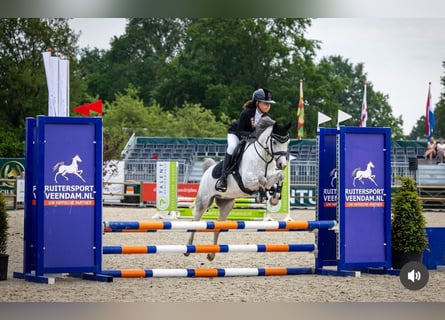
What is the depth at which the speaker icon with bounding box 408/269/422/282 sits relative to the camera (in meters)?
7.79

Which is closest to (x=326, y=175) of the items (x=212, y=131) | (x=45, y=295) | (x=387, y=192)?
(x=387, y=192)

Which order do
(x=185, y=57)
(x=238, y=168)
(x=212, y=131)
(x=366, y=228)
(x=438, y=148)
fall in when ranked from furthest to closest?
1. (x=185, y=57)
2. (x=212, y=131)
3. (x=438, y=148)
4. (x=238, y=168)
5. (x=366, y=228)

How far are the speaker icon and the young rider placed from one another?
2.12 meters

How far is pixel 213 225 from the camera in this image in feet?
25.8

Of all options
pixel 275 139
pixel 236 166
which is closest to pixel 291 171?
pixel 236 166

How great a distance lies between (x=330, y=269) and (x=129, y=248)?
2003 mm

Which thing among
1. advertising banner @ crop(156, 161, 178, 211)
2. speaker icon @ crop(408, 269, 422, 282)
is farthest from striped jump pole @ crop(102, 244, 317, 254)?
advertising banner @ crop(156, 161, 178, 211)

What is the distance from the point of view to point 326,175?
862 cm

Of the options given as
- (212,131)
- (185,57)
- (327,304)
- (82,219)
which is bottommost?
(327,304)

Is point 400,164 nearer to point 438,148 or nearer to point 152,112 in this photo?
point 438,148

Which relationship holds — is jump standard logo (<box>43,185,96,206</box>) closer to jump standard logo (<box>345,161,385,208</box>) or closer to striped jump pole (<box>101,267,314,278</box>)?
striped jump pole (<box>101,267,314,278</box>)

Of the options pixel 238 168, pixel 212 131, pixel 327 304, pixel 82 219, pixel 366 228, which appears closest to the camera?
pixel 327 304

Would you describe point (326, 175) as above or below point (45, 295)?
above

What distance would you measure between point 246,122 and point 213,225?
168 centimetres
